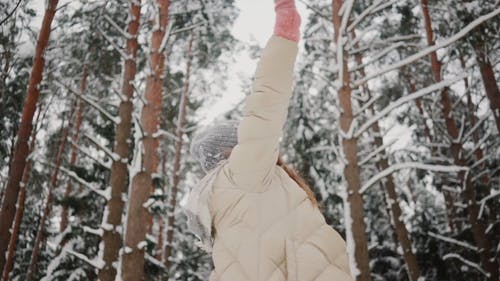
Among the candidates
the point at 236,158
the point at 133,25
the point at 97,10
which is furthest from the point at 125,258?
the point at 97,10

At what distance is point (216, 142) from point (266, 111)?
0.52 meters

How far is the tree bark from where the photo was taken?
7.69 meters

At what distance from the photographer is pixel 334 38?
24.0 ft

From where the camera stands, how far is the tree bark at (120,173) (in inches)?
303

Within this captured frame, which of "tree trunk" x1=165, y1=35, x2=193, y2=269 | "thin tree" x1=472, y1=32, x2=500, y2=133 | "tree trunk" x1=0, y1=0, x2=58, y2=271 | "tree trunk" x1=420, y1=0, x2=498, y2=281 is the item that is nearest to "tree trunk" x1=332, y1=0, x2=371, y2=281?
"tree trunk" x1=420, y1=0, x2=498, y2=281

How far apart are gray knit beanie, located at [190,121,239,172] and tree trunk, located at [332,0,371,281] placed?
5200 mm

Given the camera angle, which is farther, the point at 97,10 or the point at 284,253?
the point at 97,10

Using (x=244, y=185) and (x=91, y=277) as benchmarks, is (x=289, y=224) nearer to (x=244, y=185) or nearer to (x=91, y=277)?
(x=244, y=185)

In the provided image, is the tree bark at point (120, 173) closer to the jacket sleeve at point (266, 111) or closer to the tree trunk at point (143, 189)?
the tree trunk at point (143, 189)

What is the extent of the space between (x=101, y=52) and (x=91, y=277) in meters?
6.48

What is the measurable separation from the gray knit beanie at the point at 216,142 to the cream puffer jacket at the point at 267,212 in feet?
0.97

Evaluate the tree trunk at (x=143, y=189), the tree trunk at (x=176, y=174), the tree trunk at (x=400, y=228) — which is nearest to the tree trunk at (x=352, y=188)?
the tree trunk at (x=143, y=189)

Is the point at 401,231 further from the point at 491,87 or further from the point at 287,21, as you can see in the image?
the point at 287,21

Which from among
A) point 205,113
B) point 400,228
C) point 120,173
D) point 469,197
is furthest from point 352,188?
point 205,113
